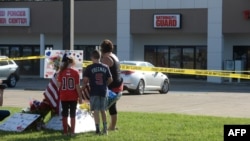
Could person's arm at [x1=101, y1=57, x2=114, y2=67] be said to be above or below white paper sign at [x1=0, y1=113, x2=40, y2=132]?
above

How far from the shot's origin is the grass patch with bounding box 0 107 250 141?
34.1 feet

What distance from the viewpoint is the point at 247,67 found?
3881 cm

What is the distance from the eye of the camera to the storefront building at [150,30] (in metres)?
38.3

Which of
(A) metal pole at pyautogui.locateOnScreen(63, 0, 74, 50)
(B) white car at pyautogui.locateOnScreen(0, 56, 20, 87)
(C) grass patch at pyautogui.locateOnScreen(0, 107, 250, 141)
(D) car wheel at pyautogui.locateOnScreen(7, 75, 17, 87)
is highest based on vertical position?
(A) metal pole at pyautogui.locateOnScreen(63, 0, 74, 50)

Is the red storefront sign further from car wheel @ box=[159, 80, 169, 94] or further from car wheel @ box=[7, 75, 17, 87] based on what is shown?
car wheel @ box=[7, 75, 17, 87]

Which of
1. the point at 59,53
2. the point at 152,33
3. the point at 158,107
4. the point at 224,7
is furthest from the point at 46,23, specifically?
the point at 59,53

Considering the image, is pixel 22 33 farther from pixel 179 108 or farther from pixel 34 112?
pixel 34 112

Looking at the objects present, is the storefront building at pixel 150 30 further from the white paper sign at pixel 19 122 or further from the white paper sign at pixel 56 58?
the white paper sign at pixel 19 122

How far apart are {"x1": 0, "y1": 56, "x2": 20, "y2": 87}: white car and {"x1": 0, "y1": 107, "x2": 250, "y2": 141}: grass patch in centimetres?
1745

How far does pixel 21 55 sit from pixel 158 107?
92.8ft

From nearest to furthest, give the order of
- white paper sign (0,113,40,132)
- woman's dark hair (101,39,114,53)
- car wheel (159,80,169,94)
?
woman's dark hair (101,39,114,53)
white paper sign (0,113,40,132)
car wheel (159,80,169,94)

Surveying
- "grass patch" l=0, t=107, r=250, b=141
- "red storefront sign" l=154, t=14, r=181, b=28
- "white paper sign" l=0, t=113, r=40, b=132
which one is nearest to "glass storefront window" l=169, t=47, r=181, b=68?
"red storefront sign" l=154, t=14, r=181, b=28

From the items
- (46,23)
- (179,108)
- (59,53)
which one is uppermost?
(46,23)

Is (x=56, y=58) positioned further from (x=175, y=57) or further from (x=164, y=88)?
(x=175, y=57)
